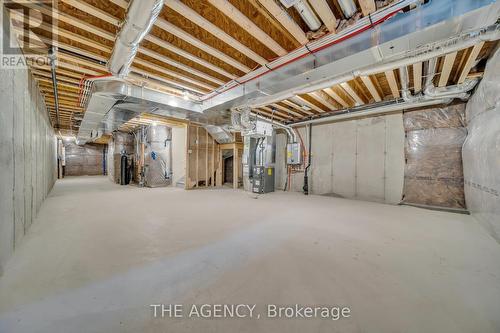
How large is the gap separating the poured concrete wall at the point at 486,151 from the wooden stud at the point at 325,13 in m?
2.19

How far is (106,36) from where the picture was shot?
6.83 feet

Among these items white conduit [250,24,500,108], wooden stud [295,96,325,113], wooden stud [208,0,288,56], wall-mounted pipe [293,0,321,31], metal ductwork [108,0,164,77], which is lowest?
metal ductwork [108,0,164,77]

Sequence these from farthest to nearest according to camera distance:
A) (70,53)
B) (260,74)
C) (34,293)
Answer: (260,74) → (70,53) → (34,293)

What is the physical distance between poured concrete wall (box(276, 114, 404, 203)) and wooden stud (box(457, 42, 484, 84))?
136 centimetres

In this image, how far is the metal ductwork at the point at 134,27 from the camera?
1.40 meters

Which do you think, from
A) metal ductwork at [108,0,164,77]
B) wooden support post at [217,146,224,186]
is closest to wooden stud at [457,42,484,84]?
metal ductwork at [108,0,164,77]

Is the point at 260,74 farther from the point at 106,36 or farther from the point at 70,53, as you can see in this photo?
the point at 70,53

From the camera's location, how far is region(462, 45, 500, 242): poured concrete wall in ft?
7.45

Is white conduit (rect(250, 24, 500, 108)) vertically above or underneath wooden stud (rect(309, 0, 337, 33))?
underneath

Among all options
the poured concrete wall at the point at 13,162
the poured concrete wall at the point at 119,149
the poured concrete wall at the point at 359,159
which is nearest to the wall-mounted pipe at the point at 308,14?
the poured concrete wall at the point at 13,162

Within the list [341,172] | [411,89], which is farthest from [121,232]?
[411,89]

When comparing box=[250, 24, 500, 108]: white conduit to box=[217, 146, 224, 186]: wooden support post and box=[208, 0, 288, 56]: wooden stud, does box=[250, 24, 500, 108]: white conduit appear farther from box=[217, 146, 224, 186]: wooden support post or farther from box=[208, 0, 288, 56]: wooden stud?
box=[217, 146, 224, 186]: wooden support post

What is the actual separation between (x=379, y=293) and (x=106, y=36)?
11.7 feet

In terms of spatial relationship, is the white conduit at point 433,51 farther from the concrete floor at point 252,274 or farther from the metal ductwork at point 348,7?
the concrete floor at point 252,274
